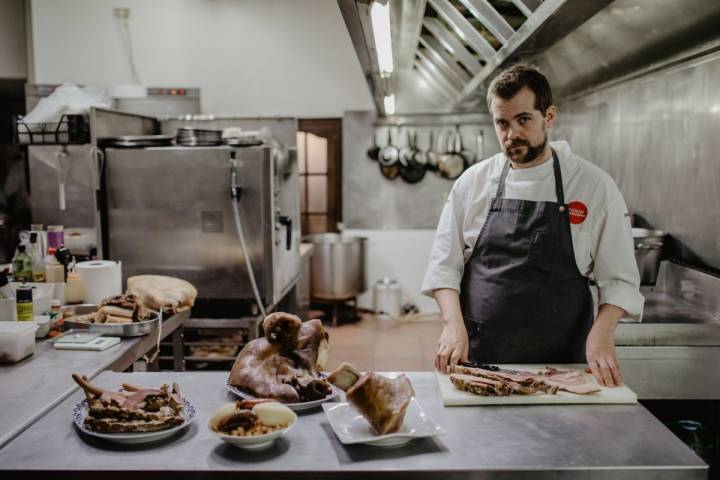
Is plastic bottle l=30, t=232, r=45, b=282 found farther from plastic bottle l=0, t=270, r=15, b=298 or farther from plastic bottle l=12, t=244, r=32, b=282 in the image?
plastic bottle l=0, t=270, r=15, b=298

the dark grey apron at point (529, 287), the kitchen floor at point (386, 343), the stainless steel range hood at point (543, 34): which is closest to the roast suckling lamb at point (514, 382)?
the dark grey apron at point (529, 287)

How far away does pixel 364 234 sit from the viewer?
6.73 meters

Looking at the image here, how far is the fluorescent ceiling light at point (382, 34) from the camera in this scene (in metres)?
2.10

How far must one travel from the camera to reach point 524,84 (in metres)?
2.00

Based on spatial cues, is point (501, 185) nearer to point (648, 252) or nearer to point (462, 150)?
point (648, 252)

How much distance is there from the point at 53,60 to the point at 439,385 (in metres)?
6.64

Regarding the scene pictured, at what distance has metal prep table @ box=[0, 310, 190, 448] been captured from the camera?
1473 mm

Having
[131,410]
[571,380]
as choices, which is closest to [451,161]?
[571,380]

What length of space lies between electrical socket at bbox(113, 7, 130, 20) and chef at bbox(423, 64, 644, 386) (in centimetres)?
569

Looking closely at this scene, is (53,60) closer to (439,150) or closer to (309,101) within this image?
(309,101)

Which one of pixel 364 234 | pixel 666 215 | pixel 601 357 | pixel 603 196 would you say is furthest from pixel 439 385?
pixel 364 234

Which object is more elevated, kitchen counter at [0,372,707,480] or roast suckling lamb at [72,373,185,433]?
roast suckling lamb at [72,373,185,433]

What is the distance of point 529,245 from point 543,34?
0.87 metres

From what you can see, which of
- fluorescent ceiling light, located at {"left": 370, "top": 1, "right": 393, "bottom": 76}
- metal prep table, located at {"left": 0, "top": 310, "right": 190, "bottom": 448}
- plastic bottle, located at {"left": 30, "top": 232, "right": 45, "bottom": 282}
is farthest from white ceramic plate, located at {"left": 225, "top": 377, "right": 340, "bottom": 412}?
plastic bottle, located at {"left": 30, "top": 232, "right": 45, "bottom": 282}
